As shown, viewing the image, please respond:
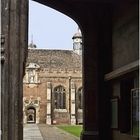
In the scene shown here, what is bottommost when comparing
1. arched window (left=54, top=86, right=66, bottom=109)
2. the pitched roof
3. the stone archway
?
the stone archway

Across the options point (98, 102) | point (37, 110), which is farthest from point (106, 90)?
point (37, 110)

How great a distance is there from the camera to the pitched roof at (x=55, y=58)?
73812 mm

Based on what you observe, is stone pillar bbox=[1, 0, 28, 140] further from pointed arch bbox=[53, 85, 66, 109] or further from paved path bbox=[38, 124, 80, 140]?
pointed arch bbox=[53, 85, 66, 109]

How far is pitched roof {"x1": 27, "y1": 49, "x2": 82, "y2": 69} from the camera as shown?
242ft

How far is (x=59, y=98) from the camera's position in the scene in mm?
73625

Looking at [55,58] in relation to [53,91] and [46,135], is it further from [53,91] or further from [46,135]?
[46,135]

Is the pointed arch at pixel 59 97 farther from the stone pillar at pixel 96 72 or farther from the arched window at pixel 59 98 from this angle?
the stone pillar at pixel 96 72

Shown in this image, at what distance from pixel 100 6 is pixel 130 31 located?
11.1 feet

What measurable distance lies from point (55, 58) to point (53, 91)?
5.15m

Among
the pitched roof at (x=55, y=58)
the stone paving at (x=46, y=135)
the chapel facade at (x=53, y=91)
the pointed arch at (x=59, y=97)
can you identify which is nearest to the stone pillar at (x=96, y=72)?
the stone paving at (x=46, y=135)

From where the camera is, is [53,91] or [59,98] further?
[59,98]

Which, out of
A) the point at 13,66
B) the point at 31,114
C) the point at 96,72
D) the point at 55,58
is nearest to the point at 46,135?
the point at 96,72

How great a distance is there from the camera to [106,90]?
17000mm

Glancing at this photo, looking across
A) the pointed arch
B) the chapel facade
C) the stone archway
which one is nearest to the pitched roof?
the chapel facade
